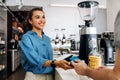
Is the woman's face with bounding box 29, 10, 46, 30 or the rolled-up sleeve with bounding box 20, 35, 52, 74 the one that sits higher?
the woman's face with bounding box 29, 10, 46, 30

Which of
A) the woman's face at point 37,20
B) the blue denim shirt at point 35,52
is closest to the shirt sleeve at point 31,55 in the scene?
the blue denim shirt at point 35,52

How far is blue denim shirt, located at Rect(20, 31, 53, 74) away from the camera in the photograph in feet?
4.83

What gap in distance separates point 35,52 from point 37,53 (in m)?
0.07

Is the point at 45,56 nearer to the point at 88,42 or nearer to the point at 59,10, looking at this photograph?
the point at 88,42

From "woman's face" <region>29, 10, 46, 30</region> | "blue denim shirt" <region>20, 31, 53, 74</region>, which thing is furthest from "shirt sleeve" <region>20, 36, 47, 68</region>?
"woman's face" <region>29, 10, 46, 30</region>

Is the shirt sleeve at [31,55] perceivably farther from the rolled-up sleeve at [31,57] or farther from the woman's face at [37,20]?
the woman's face at [37,20]

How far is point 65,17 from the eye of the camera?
23.5 ft

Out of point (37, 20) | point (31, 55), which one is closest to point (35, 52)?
point (31, 55)

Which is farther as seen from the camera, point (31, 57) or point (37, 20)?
point (37, 20)

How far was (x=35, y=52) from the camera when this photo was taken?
4.96 ft

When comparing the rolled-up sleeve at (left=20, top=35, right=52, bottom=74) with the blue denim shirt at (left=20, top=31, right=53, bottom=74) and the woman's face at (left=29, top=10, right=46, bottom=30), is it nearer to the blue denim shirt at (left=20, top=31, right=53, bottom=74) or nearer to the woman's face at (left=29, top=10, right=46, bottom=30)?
the blue denim shirt at (left=20, top=31, right=53, bottom=74)

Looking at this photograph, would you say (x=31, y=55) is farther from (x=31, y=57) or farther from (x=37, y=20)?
(x=37, y=20)

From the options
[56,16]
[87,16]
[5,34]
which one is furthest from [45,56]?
[56,16]

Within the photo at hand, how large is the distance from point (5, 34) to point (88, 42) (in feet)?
14.9
